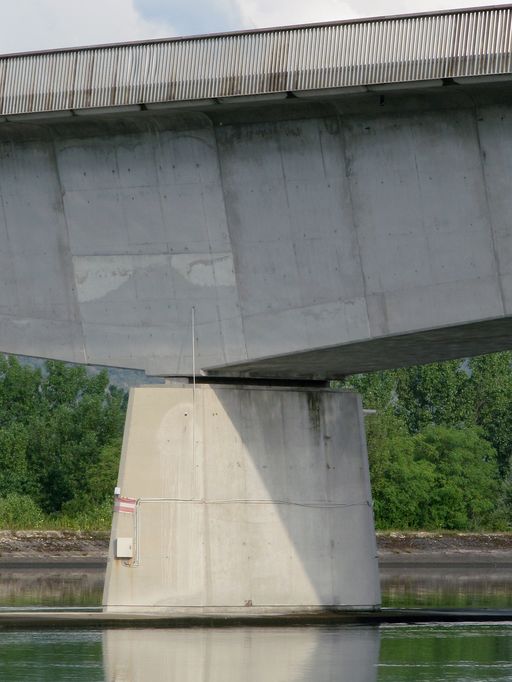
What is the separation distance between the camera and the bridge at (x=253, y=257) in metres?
22.0

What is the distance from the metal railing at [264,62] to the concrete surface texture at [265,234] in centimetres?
91

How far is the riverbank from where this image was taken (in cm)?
5544

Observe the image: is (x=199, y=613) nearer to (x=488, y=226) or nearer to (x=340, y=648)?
(x=340, y=648)

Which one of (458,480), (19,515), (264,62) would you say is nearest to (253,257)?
(264,62)

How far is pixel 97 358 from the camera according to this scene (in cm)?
2494

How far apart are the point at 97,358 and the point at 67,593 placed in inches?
466

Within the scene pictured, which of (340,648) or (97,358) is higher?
(97,358)

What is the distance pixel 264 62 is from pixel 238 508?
7.44m

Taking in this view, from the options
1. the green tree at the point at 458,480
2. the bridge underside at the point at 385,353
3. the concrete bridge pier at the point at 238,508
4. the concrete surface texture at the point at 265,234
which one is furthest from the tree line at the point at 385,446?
the concrete surface texture at the point at 265,234

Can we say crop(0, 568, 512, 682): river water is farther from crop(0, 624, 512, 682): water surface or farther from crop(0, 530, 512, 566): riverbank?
crop(0, 530, 512, 566): riverbank

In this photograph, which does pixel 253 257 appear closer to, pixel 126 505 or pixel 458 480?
pixel 126 505

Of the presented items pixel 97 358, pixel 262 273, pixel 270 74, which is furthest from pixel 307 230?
pixel 97 358

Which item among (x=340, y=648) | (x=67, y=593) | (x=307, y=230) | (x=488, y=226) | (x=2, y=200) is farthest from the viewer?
(x=67, y=593)

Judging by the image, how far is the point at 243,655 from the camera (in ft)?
64.2
